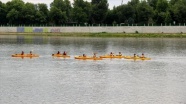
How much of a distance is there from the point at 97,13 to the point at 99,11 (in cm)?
89

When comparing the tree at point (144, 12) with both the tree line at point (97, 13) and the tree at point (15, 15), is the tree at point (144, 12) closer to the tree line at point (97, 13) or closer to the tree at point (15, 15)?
the tree line at point (97, 13)

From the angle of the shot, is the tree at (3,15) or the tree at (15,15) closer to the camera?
the tree at (15,15)

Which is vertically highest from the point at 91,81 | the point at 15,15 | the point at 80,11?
the point at 80,11

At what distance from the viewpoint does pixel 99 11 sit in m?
146

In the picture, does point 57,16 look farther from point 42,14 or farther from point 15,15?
point 15,15

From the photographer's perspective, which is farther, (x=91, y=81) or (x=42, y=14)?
(x=42, y=14)

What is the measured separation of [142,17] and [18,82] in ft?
325

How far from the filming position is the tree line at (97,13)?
5487 inches

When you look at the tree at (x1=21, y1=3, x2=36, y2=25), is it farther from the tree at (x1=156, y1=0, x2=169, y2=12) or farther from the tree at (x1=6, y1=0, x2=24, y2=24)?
the tree at (x1=156, y1=0, x2=169, y2=12)

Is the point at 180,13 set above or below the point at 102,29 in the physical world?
above

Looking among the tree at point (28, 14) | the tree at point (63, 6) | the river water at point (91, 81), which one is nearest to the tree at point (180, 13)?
the tree at point (63, 6)

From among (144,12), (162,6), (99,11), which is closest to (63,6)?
(99,11)

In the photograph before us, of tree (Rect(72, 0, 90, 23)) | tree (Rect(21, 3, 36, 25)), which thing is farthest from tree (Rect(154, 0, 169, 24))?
tree (Rect(21, 3, 36, 25))

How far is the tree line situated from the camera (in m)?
139
